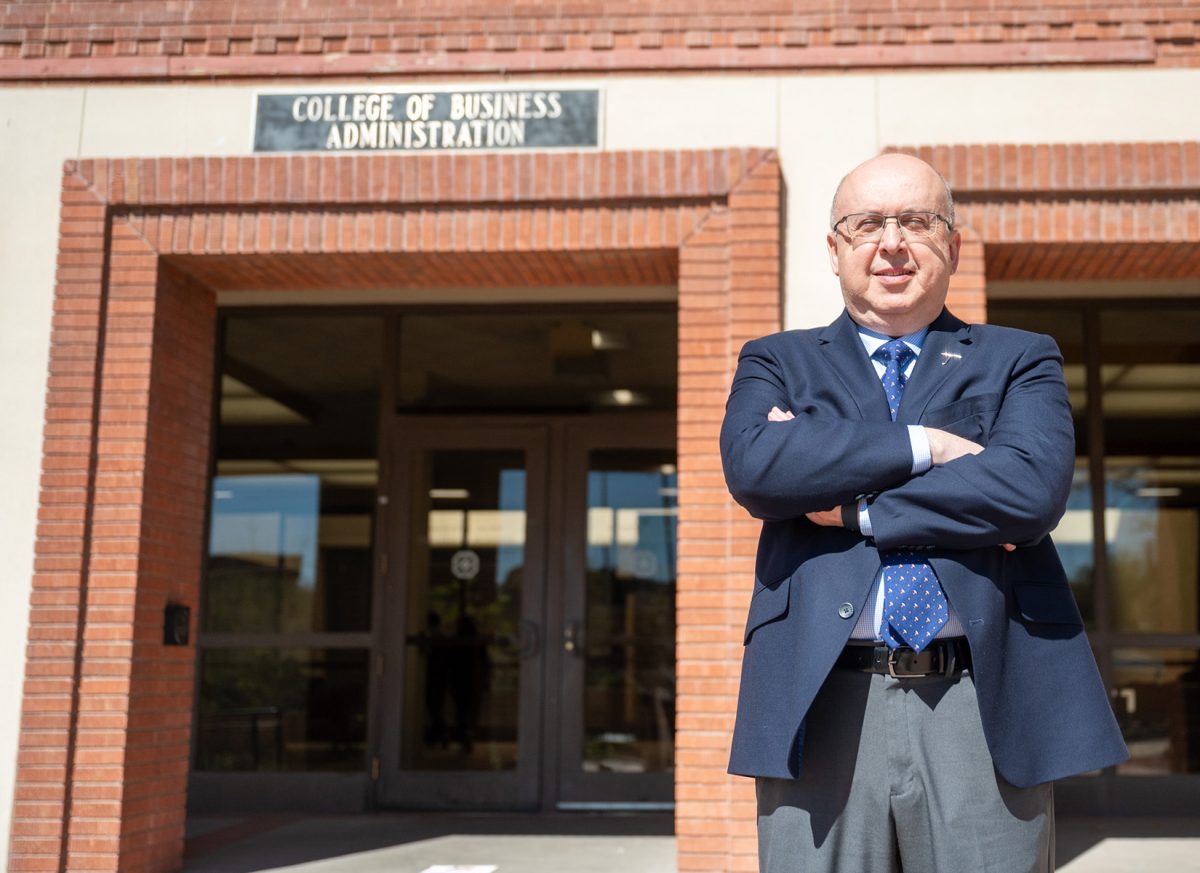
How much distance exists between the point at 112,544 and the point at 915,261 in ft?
14.7

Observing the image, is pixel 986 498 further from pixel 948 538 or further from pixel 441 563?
pixel 441 563

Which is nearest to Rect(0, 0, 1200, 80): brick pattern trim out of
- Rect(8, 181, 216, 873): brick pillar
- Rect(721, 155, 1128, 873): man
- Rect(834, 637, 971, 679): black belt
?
Rect(8, 181, 216, 873): brick pillar

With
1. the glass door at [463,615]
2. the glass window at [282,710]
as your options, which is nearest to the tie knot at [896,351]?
the glass door at [463,615]

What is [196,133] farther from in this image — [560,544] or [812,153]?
[560,544]

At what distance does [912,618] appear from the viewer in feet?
7.27

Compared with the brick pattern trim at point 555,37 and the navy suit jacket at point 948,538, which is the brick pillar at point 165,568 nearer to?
the brick pattern trim at point 555,37

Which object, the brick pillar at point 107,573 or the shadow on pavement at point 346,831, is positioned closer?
the brick pillar at point 107,573

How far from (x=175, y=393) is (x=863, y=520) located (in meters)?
4.71

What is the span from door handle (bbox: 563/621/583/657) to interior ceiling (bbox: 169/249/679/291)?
2633mm

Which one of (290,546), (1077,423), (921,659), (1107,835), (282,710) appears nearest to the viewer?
(921,659)

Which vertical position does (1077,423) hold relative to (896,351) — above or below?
above

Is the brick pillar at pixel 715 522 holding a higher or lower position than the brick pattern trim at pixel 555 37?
lower

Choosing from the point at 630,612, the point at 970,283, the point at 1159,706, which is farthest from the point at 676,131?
the point at 1159,706

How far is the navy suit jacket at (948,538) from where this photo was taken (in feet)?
7.25
